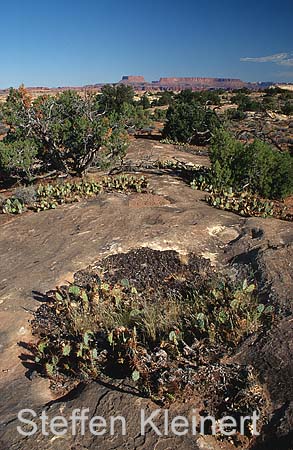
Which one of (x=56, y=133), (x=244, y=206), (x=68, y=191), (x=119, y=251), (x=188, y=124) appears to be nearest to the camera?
(x=119, y=251)

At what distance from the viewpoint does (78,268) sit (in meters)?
6.16

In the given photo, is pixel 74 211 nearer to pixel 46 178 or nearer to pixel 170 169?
pixel 46 178

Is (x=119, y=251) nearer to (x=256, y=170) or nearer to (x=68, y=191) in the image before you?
(x=68, y=191)

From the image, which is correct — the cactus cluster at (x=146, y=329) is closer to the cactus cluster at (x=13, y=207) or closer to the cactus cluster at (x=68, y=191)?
the cactus cluster at (x=13, y=207)

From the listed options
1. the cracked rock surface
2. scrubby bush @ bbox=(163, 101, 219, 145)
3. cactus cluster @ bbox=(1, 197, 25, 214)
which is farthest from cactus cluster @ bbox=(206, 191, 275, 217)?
scrubby bush @ bbox=(163, 101, 219, 145)

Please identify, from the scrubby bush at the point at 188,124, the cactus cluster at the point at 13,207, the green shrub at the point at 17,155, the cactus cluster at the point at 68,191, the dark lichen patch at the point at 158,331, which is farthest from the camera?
the scrubby bush at the point at 188,124

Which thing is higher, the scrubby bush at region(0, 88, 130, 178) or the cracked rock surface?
the scrubby bush at region(0, 88, 130, 178)

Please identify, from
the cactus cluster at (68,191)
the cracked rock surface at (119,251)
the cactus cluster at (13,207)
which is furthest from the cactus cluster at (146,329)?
the cactus cluster at (68,191)

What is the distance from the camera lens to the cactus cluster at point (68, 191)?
931 centimetres

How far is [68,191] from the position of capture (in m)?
9.93

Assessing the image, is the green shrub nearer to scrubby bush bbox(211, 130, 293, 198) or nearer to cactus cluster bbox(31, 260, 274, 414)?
scrubby bush bbox(211, 130, 293, 198)

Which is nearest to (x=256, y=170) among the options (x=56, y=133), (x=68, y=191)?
(x=68, y=191)

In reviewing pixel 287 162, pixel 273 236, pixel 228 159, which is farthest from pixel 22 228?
pixel 287 162

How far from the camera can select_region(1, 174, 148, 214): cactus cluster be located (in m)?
9.31
